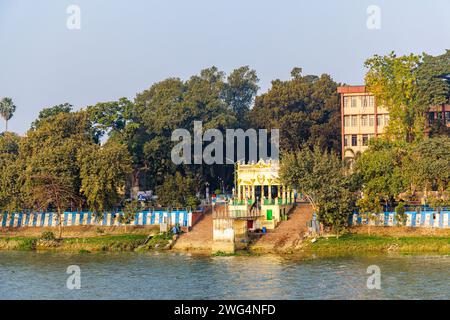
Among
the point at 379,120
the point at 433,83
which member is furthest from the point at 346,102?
the point at 433,83

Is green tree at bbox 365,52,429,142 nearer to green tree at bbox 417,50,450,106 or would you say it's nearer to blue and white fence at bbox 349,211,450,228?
green tree at bbox 417,50,450,106

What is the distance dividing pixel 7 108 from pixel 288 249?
76290 millimetres

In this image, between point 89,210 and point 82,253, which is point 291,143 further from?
point 82,253

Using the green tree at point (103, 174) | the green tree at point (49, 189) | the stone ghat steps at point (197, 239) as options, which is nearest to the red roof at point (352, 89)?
the green tree at point (103, 174)

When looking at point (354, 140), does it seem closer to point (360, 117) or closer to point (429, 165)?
point (360, 117)

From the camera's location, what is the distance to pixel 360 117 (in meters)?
110

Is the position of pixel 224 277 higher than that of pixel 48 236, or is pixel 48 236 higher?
pixel 48 236

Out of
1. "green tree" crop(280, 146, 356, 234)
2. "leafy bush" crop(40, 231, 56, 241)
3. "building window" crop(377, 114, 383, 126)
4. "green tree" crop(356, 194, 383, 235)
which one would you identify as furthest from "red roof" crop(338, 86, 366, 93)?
"leafy bush" crop(40, 231, 56, 241)

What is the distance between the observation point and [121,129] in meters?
104

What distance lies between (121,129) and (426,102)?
36.3 metres

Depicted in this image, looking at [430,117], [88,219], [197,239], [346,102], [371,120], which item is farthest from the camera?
[346,102]

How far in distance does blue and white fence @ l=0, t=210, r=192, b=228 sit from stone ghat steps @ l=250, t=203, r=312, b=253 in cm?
890

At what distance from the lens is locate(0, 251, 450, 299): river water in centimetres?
5506

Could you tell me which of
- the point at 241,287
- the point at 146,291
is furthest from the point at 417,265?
the point at 146,291
